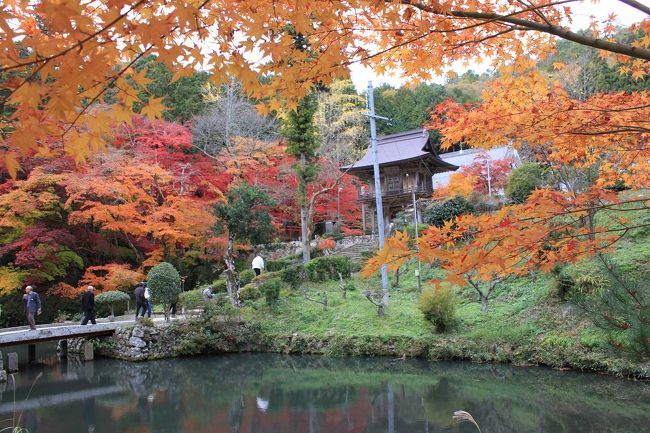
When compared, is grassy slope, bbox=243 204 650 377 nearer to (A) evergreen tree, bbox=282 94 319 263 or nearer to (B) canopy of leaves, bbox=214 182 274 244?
(B) canopy of leaves, bbox=214 182 274 244

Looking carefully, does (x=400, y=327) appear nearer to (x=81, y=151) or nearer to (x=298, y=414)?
(x=298, y=414)

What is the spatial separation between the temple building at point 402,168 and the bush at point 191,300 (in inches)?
328

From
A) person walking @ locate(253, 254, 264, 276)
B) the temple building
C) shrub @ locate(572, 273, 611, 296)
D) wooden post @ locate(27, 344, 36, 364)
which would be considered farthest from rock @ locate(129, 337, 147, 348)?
the temple building

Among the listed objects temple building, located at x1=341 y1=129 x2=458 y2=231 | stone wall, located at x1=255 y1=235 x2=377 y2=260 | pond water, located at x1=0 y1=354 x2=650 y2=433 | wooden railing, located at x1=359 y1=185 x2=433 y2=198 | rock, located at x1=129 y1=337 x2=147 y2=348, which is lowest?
pond water, located at x1=0 y1=354 x2=650 y2=433

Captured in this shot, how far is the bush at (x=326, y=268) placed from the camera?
14.8 meters

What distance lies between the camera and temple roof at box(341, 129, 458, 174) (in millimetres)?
19531

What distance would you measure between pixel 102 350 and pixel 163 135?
27.5ft

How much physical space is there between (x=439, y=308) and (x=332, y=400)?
353cm

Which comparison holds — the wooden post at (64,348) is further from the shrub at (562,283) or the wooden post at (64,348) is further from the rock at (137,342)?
the shrub at (562,283)

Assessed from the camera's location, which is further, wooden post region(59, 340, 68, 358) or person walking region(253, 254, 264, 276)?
person walking region(253, 254, 264, 276)

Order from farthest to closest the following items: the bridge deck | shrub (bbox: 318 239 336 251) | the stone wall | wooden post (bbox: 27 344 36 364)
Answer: the stone wall → shrub (bbox: 318 239 336 251) → wooden post (bbox: 27 344 36 364) → the bridge deck

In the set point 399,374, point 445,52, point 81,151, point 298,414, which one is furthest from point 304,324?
point 81,151

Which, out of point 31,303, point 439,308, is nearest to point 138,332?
point 31,303

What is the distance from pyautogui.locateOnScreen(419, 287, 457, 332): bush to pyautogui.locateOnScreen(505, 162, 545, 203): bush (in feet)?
20.3
